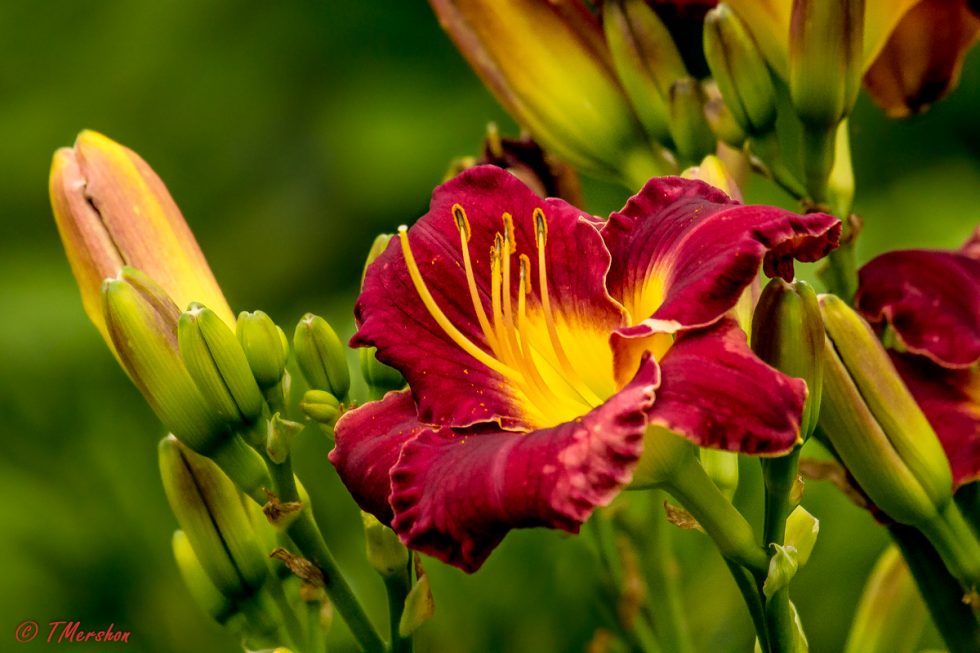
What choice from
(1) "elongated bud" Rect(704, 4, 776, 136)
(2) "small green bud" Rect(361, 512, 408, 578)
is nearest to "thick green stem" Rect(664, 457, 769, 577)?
(2) "small green bud" Rect(361, 512, 408, 578)

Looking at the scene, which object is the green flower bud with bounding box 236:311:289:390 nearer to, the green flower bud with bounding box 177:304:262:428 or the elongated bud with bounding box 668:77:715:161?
the green flower bud with bounding box 177:304:262:428

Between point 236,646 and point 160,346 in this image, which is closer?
point 160,346

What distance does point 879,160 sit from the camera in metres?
1.41

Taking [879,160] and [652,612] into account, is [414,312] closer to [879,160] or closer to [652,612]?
[652,612]

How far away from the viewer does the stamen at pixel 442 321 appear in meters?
0.45

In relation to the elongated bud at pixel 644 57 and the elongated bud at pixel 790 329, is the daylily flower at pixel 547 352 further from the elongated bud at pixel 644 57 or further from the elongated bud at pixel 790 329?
the elongated bud at pixel 644 57

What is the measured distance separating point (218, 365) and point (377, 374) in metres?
0.08

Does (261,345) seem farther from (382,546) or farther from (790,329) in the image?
(790,329)

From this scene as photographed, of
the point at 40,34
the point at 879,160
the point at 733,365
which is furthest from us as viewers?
the point at 40,34

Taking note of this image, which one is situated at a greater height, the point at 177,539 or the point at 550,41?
the point at 550,41

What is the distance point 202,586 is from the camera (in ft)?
1.87

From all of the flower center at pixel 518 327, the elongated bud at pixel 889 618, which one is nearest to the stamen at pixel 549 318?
the flower center at pixel 518 327

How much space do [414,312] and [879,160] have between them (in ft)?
Result: 3.49

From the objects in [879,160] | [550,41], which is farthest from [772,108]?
[879,160]
